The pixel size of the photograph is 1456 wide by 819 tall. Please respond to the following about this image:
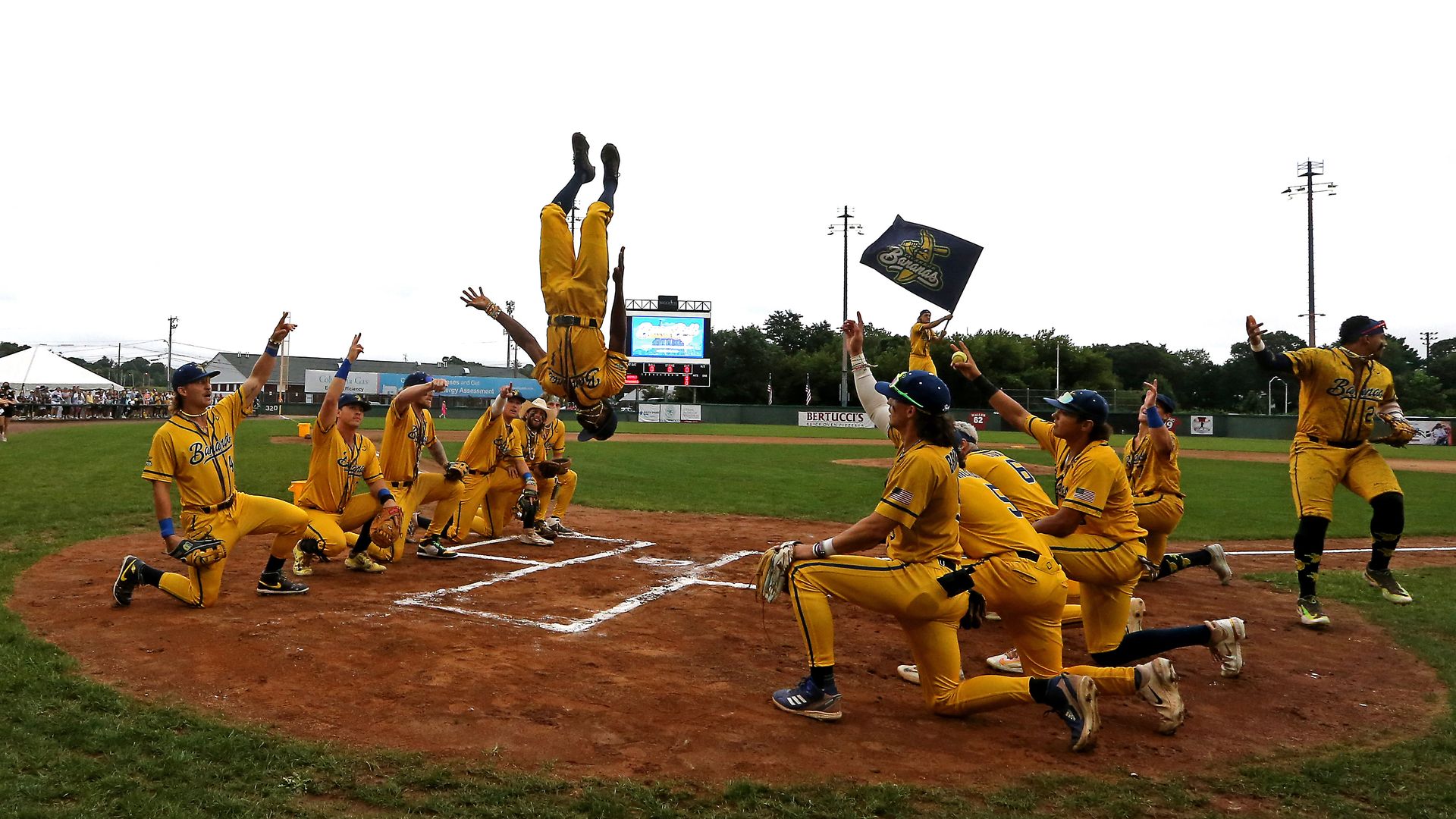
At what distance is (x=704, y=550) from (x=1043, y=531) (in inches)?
207

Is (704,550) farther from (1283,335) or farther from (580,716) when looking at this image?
(1283,335)

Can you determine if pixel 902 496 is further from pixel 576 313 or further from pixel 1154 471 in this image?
pixel 1154 471

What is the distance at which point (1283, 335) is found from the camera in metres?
84.8

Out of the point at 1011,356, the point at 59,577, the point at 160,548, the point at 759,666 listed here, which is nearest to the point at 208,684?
the point at 759,666

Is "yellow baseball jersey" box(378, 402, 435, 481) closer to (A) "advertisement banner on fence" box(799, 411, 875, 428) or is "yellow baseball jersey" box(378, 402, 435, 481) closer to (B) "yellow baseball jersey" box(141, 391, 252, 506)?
(B) "yellow baseball jersey" box(141, 391, 252, 506)

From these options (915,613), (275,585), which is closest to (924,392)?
(915,613)

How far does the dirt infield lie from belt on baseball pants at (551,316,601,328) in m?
2.36

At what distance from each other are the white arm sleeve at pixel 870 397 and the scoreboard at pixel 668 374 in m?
38.1

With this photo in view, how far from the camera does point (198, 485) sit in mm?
6547

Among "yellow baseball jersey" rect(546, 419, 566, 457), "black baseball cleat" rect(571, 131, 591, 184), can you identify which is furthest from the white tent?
"black baseball cleat" rect(571, 131, 591, 184)

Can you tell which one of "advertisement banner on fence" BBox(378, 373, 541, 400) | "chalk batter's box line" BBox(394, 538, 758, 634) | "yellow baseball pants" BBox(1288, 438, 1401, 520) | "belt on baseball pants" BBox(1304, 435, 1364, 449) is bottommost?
"chalk batter's box line" BBox(394, 538, 758, 634)

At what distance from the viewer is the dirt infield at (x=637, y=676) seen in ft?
13.9

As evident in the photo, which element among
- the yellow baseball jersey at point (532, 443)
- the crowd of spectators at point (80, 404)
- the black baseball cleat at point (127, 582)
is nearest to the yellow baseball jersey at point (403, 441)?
the yellow baseball jersey at point (532, 443)

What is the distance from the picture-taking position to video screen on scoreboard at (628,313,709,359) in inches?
1781
